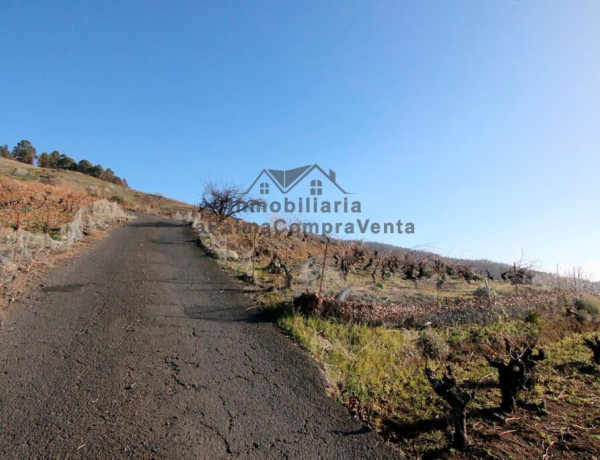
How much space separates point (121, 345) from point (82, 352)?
470 mm

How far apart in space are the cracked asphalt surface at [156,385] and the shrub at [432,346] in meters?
2.72

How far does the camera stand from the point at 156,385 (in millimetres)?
3793

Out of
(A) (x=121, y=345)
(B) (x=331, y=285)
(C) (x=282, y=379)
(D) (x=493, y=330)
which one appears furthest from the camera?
(B) (x=331, y=285)

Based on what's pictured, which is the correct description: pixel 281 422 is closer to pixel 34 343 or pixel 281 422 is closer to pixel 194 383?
pixel 194 383

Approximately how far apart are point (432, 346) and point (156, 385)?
4994 mm

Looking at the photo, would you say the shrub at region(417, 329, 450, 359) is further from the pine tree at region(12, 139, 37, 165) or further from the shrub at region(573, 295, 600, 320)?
the pine tree at region(12, 139, 37, 165)

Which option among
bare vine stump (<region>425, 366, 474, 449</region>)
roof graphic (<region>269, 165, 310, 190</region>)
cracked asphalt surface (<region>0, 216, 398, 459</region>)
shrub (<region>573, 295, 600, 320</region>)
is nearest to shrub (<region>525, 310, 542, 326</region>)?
shrub (<region>573, 295, 600, 320</region>)

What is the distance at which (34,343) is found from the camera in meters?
4.49

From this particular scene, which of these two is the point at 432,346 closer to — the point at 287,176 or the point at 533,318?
the point at 533,318

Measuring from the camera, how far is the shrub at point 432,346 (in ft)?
20.6

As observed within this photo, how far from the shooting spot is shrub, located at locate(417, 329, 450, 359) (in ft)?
20.6

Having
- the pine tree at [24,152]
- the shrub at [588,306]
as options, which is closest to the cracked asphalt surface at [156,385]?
the shrub at [588,306]

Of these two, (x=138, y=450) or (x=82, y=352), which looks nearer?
(x=138, y=450)

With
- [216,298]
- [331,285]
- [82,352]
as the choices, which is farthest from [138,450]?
[331,285]
